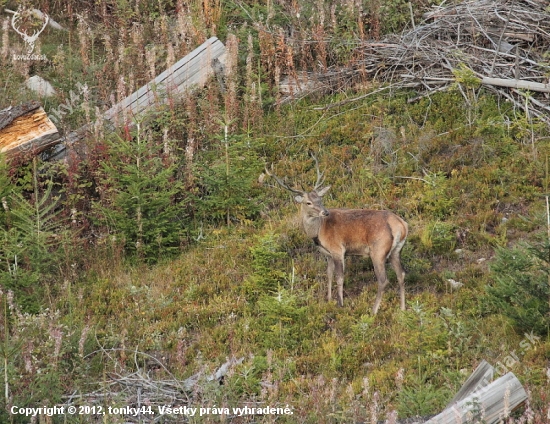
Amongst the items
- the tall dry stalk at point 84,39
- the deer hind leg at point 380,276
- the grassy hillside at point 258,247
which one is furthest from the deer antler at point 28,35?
the deer hind leg at point 380,276

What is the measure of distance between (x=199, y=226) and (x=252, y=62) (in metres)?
4.01

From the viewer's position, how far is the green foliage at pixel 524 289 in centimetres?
781

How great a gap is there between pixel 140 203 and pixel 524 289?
484 centimetres

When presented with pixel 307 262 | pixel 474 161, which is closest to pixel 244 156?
pixel 307 262

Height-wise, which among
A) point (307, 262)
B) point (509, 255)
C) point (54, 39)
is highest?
point (54, 39)

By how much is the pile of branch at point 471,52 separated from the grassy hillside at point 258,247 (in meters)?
0.33

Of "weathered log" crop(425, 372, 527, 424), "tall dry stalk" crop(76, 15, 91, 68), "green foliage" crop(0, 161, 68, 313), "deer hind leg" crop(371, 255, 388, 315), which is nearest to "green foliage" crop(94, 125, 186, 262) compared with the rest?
"green foliage" crop(0, 161, 68, 313)

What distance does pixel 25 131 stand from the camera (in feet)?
Answer: 36.6

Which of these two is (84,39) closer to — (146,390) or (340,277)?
(340,277)

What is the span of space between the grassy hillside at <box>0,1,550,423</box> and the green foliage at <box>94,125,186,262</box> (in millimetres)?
34

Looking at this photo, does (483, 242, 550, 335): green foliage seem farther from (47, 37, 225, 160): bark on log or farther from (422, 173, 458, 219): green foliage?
(47, 37, 225, 160): bark on log

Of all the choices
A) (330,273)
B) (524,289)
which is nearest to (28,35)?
(330,273)

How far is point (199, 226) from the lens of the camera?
11.3m

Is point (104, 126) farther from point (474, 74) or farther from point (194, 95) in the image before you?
point (474, 74)
